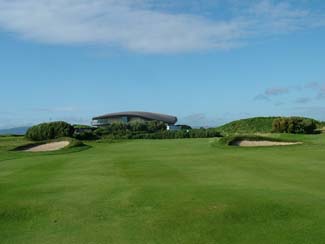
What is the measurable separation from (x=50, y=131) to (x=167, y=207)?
37.6 meters

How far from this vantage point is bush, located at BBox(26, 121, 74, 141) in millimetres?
46812

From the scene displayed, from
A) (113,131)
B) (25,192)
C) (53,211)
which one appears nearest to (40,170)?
(25,192)

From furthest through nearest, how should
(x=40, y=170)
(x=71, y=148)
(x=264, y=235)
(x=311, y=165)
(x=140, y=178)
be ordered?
(x=71, y=148) < (x=40, y=170) < (x=311, y=165) < (x=140, y=178) < (x=264, y=235)

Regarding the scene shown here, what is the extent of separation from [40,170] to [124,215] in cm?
1019

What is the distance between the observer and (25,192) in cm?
1362

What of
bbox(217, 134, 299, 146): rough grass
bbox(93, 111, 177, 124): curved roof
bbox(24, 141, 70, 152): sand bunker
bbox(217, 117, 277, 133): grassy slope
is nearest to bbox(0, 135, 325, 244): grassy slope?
bbox(217, 134, 299, 146): rough grass

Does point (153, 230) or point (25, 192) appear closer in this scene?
point (153, 230)

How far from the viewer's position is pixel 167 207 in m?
11.1

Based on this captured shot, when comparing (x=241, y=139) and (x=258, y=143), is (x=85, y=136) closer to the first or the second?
(x=241, y=139)

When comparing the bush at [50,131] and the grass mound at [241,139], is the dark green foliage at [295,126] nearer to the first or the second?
the grass mound at [241,139]

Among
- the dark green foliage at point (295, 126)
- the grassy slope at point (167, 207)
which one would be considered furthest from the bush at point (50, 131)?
the grassy slope at point (167, 207)

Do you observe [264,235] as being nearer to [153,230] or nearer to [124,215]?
[153,230]

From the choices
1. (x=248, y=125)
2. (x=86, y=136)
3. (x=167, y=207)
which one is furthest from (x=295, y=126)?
(x=167, y=207)

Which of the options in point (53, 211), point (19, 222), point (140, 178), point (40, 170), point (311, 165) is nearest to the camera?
point (19, 222)
